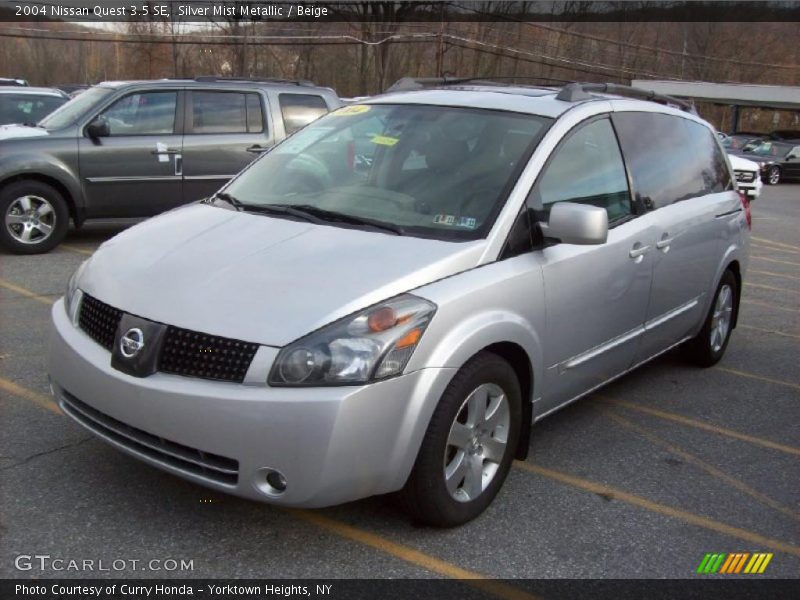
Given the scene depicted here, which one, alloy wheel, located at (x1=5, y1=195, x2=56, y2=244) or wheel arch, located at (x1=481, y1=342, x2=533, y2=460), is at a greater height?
wheel arch, located at (x1=481, y1=342, x2=533, y2=460)

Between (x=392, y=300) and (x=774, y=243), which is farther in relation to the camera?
(x=774, y=243)

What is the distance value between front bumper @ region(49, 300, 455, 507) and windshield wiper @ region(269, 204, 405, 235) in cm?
83

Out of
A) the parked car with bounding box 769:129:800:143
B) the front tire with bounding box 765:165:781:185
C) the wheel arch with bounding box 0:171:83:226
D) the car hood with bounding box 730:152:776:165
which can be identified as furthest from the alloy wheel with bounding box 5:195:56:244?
the parked car with bounding box 769:129:800:143

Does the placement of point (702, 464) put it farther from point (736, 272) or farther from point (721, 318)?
point (736, 272)

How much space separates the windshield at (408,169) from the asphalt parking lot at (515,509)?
49.2 inches

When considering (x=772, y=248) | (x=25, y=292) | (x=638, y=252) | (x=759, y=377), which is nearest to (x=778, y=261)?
A: (x=772, y=248)

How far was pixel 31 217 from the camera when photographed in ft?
27.4

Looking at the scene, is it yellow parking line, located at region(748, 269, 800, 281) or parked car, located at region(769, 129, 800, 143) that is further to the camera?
parked car, located at region(769, 129, 800, 143)

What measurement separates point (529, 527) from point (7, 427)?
2.57 m

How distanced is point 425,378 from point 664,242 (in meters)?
2.18

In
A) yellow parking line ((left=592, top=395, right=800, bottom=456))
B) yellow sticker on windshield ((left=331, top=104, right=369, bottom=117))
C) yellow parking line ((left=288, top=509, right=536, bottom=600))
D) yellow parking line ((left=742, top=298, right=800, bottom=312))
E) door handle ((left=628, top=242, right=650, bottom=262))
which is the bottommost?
yellow parking line ((left=742, top=298, right=800, bottom=312))

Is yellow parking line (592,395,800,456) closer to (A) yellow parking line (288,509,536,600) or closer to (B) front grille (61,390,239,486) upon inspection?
(A) yellow parking line (288,509,536,600)

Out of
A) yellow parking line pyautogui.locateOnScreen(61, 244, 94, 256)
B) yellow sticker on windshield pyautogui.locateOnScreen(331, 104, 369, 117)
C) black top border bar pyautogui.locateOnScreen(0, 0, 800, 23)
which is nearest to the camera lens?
yellow sticker on windshield pyautogui.locateOnScreen(331, 104, 369, 117)

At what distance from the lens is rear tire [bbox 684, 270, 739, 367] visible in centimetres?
554
